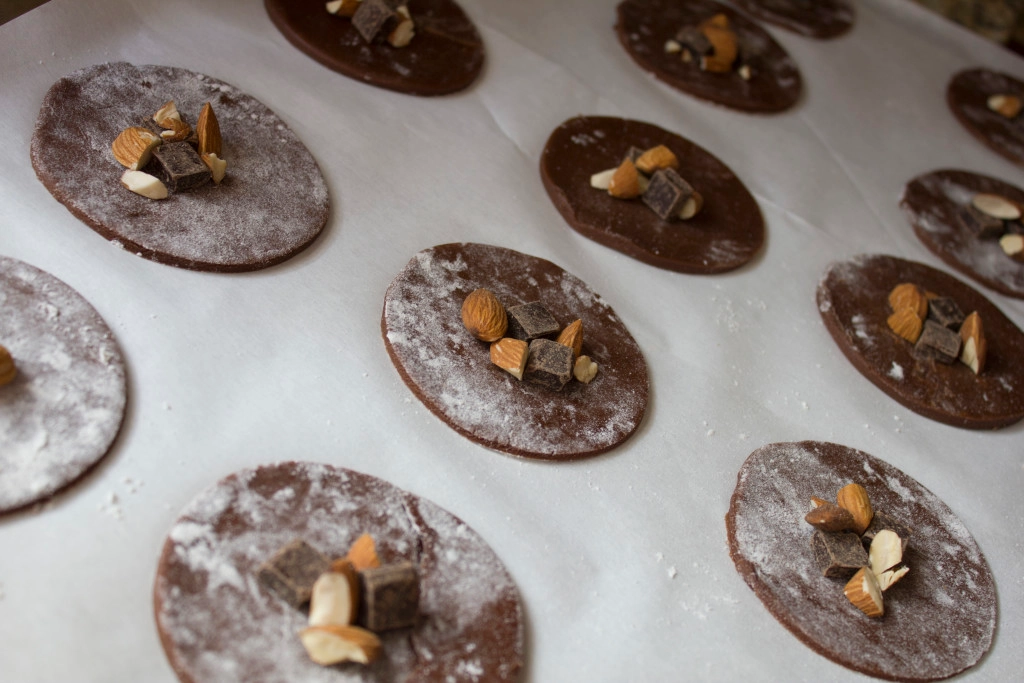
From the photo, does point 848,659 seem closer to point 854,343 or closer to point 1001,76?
point 854,343

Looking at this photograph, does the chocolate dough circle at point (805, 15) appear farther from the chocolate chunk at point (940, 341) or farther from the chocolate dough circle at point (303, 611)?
the chocolate dough circle at point (303, 611)

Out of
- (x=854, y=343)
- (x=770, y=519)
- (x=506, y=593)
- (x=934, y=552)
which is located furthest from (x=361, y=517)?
(x=854, y=343)

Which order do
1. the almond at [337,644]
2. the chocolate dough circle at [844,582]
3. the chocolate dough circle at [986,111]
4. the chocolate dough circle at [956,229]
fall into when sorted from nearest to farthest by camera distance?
the almond at [337,644] → the chocolate dough circle at [844,582] → the chocolate dough circle at [956,229] → the chocolate dough circle at [986,111]

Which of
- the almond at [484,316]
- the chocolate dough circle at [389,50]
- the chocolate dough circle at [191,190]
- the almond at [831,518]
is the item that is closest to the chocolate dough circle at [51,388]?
the chocolate dough circle at [191,190]

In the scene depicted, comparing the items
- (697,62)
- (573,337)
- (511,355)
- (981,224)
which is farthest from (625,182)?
(981,224)

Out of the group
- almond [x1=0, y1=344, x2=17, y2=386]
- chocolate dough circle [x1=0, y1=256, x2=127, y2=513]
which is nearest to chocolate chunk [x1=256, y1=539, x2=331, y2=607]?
chocolate dough circle [x1=0, y1=256, x2=127, y2=513]

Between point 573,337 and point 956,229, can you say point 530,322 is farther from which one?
point 956,229
